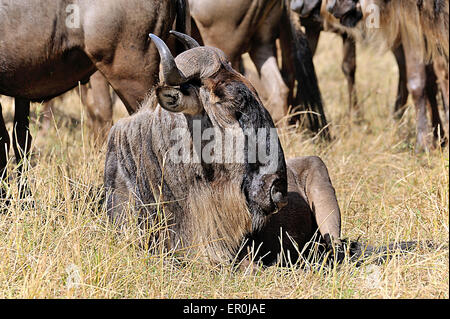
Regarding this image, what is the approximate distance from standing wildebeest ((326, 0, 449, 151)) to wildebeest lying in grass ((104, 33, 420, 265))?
3.07 meters

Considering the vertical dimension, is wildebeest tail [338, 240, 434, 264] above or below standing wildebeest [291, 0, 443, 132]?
below

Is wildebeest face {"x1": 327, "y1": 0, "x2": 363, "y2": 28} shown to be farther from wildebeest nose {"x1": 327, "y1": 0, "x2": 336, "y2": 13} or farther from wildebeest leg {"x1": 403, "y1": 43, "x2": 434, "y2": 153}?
wildebeest leg {"x1": 403, "y1": 43, "x2": 434, "y2": 153}

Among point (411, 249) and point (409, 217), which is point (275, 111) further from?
point (411, 249)

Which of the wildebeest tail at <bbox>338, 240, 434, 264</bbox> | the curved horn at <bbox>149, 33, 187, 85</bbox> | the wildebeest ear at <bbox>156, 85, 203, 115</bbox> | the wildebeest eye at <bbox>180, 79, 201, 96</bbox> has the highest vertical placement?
the curved horn at <bbox>149, 33, 187, 85</bbox>

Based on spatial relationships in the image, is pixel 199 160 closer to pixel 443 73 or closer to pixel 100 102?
pixel 100 102

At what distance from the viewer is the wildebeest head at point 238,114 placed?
3242mm

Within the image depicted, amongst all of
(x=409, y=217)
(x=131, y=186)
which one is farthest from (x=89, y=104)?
(x=409, y=217)

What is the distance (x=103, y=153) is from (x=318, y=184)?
137 cm

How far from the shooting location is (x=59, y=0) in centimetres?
403

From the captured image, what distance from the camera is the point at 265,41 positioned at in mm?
5980

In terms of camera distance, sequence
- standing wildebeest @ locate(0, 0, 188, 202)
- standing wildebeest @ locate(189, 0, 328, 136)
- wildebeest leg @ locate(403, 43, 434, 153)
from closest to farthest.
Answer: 1. standing wildebeest @ locate(0, 0, 188, 202)
2. standing wildebeest @ locate(189, 0, 328, 136)
3. wildebeest leg @ locate(403, 43, 434, 153)

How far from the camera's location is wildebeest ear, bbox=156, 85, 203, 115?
3.11 meters

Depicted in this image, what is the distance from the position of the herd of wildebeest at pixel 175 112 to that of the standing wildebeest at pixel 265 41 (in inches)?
0.5

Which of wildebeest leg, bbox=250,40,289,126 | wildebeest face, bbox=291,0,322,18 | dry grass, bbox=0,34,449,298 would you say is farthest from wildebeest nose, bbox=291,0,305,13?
dry grass, bbox=0,34,449,298
